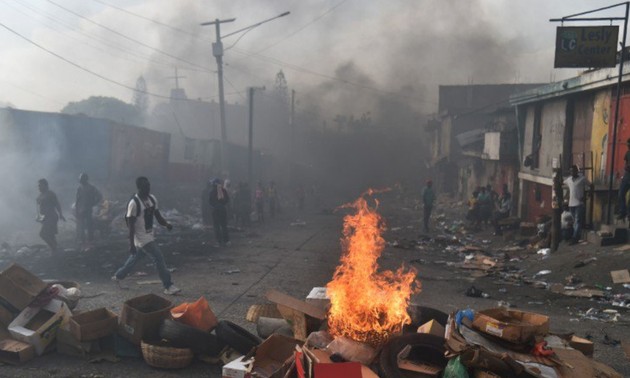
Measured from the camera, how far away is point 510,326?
4.25m

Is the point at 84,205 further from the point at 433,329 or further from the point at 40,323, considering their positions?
the point at 433,329

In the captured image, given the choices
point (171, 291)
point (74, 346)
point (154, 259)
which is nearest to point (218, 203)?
point (171, 291)

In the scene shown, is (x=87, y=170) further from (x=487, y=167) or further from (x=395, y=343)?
(x=395, y=343)

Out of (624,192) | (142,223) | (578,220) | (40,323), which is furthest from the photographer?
(578,220)

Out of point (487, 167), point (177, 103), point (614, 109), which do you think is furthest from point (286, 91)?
point (614, 109)

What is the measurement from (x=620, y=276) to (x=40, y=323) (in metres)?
9.09

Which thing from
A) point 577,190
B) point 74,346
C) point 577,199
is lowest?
point 74,346

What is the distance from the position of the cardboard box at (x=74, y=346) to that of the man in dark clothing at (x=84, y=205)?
27.3 feet

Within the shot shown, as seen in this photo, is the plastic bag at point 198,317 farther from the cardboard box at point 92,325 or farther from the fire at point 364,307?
the fire at point 364,307

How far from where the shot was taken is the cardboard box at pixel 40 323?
543cm

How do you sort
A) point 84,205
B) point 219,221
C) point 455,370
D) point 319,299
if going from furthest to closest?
1. point 219,221
2. point 84,205
3. point 319,299
4. point 455,370

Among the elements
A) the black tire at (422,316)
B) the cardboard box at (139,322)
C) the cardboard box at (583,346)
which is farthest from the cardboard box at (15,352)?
the cardboard box at (583,346)

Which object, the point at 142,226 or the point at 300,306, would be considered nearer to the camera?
the point at 300,306

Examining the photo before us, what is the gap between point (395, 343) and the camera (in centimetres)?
446
